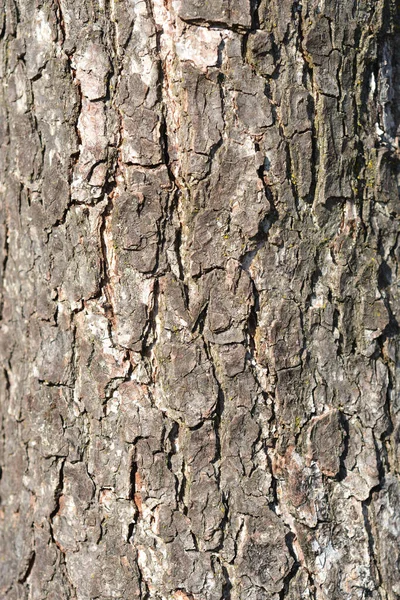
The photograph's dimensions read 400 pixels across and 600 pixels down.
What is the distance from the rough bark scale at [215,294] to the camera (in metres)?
1.57

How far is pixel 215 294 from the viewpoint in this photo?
5.22 feet

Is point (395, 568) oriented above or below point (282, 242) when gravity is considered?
below

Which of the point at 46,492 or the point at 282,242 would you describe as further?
the point at 46,492

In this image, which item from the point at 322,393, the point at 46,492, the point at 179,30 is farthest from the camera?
the point at 46,492

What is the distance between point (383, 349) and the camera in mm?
1739

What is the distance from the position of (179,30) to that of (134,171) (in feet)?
1.11

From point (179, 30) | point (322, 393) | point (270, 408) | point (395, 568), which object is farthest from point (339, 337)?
point (179, 30)

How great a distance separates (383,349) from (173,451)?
606 mm

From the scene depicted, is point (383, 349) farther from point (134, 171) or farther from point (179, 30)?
point (179, 30)

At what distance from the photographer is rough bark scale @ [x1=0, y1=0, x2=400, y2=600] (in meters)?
1.57

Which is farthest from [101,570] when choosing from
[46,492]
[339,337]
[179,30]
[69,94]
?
[179,30]

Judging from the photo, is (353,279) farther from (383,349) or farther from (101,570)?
(101,570)

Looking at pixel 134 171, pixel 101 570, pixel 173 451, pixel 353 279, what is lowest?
pixel 101 570

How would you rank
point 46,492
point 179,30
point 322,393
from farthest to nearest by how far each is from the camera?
point 46,492, point 322,393, point 179,30
